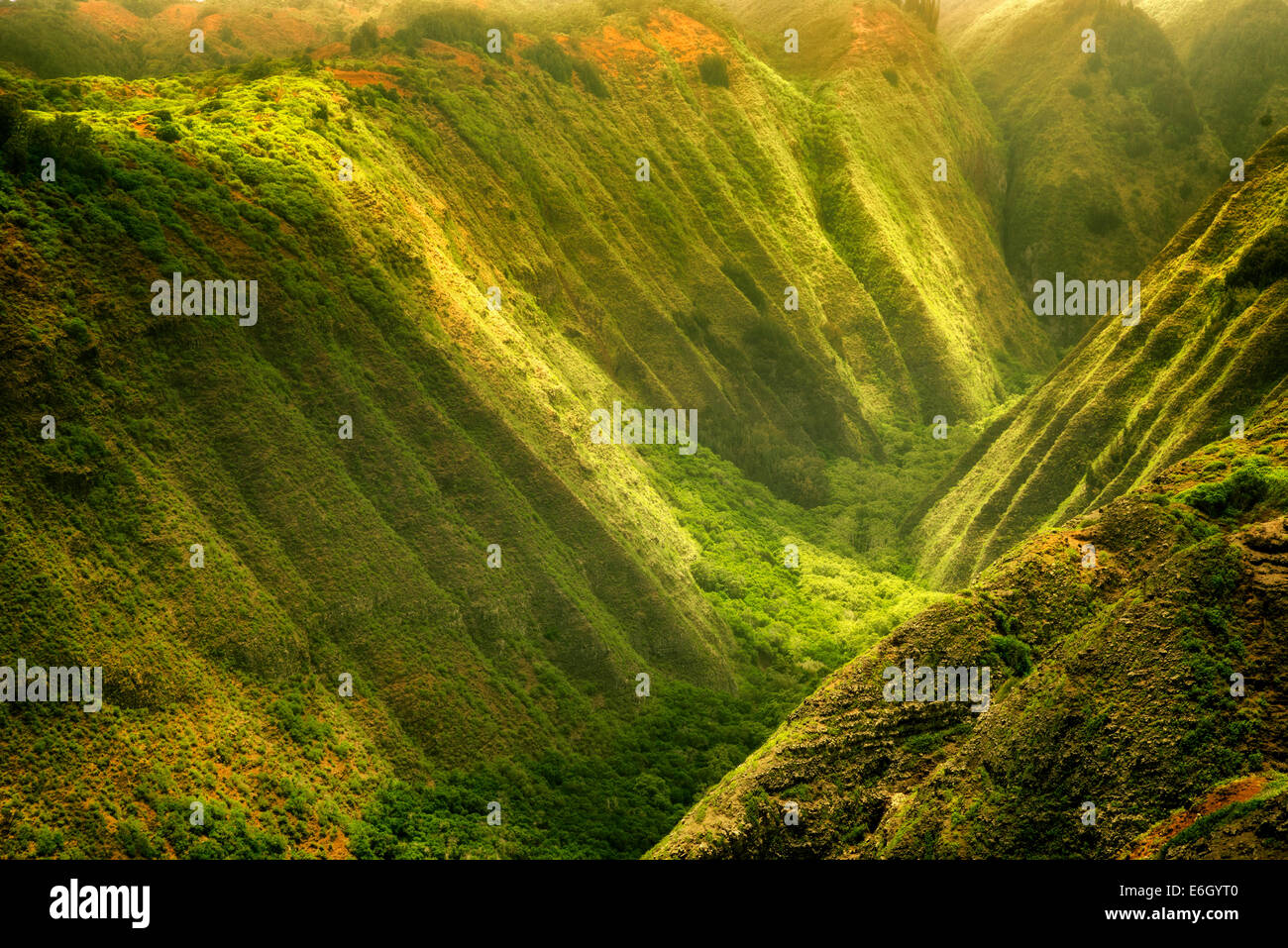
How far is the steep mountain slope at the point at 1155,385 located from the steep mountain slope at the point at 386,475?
21.0 feet

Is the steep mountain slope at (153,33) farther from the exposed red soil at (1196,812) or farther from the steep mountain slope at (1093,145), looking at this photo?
the exposed red soil at (1196,812)


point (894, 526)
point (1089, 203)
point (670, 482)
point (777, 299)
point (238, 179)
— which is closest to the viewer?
point (238, 179)

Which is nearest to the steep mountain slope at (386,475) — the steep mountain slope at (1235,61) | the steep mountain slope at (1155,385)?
the steep mountain slope at (1155,385)

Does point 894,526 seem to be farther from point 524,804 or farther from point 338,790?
point 338,790

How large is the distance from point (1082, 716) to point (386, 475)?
2258 cm

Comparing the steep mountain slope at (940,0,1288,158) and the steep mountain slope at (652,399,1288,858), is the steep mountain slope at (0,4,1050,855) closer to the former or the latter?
the steep mountain slope at (652,399,1288,858)

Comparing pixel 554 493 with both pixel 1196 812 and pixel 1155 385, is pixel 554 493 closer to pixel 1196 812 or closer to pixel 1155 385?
pixel 1155 385

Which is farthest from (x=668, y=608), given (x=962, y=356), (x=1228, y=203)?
(x=962, y=356)

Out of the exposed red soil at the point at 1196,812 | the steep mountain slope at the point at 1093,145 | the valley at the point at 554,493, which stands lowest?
the exposed red soil at the point at 1196,812

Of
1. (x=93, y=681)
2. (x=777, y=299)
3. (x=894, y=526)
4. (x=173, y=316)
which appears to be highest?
(x=777, y=299)

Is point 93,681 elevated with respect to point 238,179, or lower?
lower

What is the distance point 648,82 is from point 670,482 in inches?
1387

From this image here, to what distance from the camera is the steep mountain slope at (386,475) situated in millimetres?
26297

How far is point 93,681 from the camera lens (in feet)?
81.1
